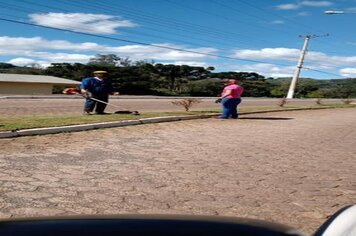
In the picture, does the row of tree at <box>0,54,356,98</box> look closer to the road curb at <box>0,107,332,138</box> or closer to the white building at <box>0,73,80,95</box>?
the white building at <box>0,73,80,95</box>

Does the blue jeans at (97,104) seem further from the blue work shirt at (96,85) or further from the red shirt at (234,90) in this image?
the red shirt at (234,90)

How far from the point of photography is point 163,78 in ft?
271

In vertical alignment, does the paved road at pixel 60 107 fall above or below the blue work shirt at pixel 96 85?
below

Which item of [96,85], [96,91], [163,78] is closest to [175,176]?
[96,91]

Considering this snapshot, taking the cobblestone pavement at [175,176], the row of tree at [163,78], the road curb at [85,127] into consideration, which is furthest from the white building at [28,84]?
the cobblestone pavement at [175,176]

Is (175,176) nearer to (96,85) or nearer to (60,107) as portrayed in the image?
(96,85)

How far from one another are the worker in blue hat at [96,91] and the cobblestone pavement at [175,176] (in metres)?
4.16

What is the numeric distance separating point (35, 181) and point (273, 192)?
2.56 meters

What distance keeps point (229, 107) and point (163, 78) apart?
220ft

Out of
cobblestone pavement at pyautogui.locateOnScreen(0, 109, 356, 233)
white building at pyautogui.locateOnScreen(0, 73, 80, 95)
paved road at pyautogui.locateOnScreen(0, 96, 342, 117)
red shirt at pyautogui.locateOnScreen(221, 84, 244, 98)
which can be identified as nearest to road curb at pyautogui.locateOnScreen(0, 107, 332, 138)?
cobblestone pavement at pyautogui.locateOnScreen(0, 109, 356, 233)

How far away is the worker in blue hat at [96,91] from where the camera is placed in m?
14.5

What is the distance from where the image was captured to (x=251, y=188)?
581 centimetres

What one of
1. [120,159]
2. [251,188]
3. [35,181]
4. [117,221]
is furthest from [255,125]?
[117,221]

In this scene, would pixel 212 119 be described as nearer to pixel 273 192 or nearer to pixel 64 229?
pixel 273 192
